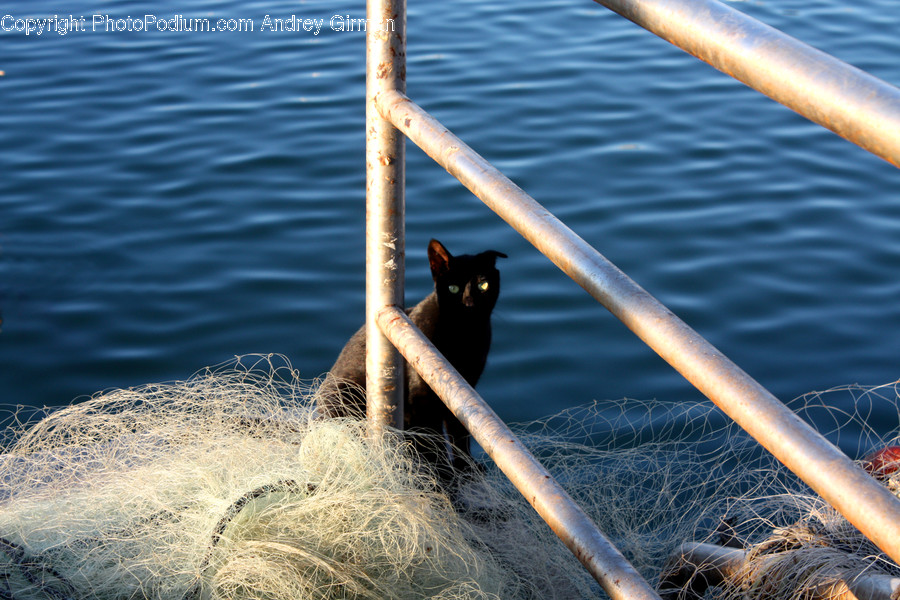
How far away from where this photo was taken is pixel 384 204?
5.57 ft

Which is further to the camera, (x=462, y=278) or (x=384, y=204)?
(x=462, y=278)

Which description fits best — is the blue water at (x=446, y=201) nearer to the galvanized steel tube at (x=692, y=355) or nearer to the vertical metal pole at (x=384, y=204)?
the vertical metal pole at (x=384, y=204)

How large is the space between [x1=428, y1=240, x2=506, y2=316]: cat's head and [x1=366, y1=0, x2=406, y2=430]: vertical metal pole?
1524mm

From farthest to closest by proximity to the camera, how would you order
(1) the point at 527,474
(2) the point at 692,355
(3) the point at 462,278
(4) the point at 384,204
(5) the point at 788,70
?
(3) the point at 462,278 → (4) the point at 384,204 → (1) the point at 527,474 → (2) the point at 692,355 → (5) the point at 788,70

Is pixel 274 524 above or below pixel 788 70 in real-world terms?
below

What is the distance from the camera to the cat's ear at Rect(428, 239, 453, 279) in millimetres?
3412

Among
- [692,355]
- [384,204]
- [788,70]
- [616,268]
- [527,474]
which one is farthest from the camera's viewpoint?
[384,204]

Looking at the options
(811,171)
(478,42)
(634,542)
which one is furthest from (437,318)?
(478,42)

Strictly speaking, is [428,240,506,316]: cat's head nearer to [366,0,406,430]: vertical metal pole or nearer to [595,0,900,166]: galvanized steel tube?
[366,0,406,430]: vertical metal pole

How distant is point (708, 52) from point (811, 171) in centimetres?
538

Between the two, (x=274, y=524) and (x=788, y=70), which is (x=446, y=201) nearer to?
(x=274, y=524)

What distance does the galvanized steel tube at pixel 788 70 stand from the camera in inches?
28.3

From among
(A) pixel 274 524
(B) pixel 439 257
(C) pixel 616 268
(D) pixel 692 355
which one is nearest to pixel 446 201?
(B) pixel 439 257

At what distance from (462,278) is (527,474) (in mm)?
2094
